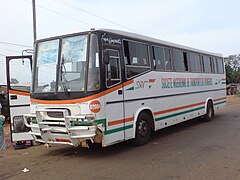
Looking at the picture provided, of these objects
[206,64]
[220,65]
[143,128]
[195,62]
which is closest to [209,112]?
[206,64]

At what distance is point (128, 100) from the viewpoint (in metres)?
7.75

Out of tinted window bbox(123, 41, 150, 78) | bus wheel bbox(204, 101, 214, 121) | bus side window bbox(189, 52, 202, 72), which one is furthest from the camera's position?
bus wheel bbox(204, 101, 214, 121)

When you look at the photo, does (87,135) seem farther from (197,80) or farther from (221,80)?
(221,80)

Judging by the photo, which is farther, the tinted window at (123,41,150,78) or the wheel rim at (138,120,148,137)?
the wheel rim at (138,120,148,137)

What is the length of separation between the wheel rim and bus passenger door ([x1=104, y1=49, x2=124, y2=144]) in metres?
0.99

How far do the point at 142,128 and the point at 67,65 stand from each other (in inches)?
113

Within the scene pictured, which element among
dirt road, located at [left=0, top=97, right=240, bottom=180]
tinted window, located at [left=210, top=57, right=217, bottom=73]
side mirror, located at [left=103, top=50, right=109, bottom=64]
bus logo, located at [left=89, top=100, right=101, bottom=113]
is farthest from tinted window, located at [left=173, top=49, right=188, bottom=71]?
bus logo, located at [left=89, top=100, right=101, bottom=113]

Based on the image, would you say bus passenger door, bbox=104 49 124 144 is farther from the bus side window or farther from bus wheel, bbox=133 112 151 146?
the bus side window

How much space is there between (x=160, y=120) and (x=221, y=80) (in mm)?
7447

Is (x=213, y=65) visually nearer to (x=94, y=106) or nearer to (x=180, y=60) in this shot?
(x=180, y=60)

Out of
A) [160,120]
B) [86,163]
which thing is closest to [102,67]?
[86,163]

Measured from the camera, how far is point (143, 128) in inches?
332

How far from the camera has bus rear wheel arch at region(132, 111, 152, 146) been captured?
8.20 meters

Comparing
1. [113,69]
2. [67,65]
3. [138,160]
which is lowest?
[138,160]
